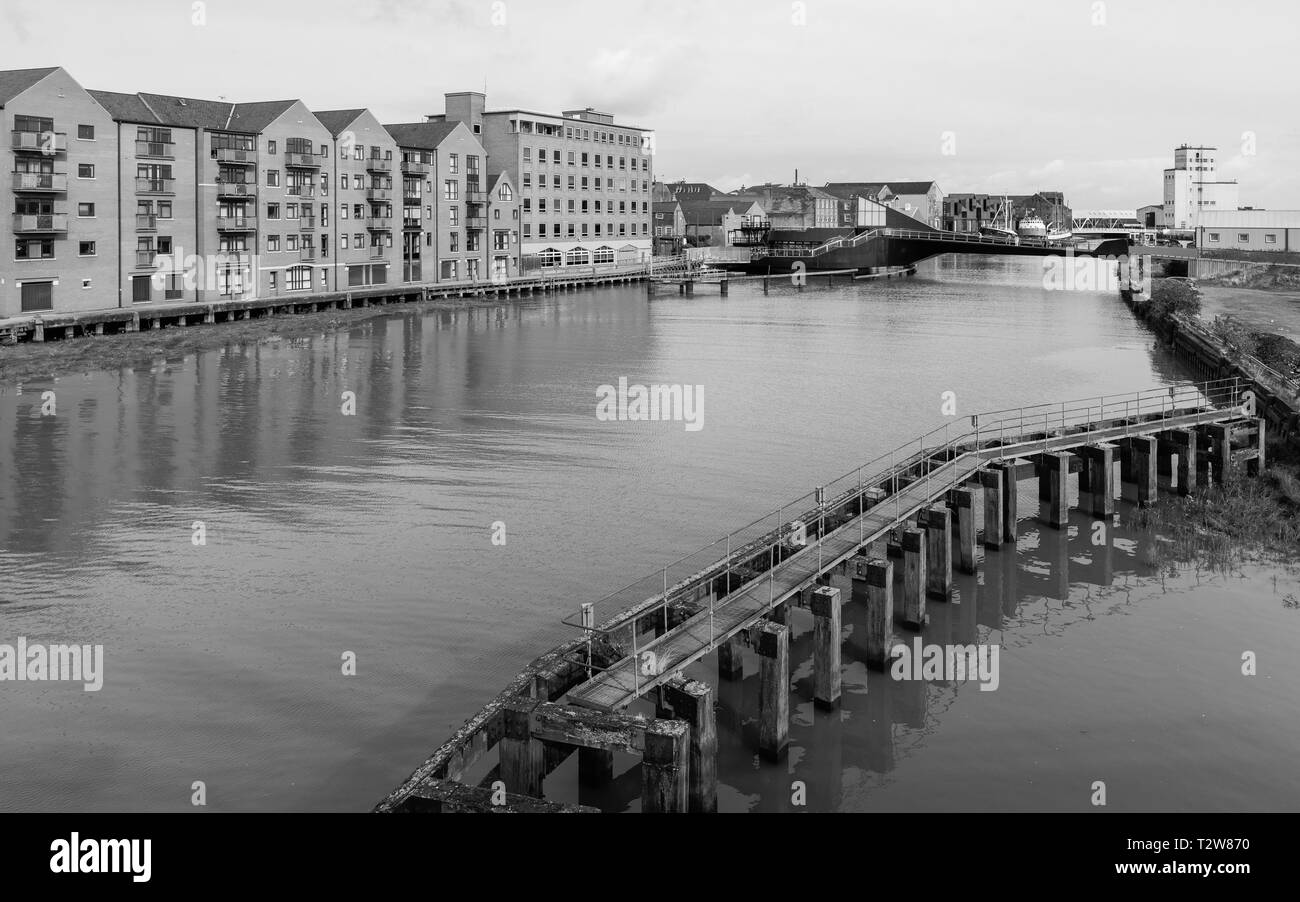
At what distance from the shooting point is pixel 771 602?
18750 millimetres

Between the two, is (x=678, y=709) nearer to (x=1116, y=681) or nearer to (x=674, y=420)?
(x=1116, y=681)

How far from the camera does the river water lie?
54.0 feet

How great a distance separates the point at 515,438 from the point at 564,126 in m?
76.6

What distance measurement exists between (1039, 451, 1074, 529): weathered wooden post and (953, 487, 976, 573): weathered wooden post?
4.17 m

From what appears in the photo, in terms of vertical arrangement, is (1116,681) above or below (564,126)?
below

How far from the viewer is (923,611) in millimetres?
21906

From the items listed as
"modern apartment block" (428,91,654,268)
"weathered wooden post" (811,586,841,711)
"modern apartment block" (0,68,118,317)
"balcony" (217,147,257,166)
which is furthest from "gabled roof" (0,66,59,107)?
"weathered wooden post" (811,586,841,711)

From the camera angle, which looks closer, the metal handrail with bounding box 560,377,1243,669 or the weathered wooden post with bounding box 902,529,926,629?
the metal handrail with bounding box 560,377,1243,669

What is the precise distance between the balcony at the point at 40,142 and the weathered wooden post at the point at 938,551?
51453 millimetres

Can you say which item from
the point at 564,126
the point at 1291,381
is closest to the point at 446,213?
the point at 564,126

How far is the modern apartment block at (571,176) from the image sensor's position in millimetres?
103875

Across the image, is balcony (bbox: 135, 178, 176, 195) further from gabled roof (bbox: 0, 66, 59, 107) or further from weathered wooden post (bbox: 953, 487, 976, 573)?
weathered wooden post (bbox: 953, 487, 976, 573)

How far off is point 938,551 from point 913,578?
1.95 meters
